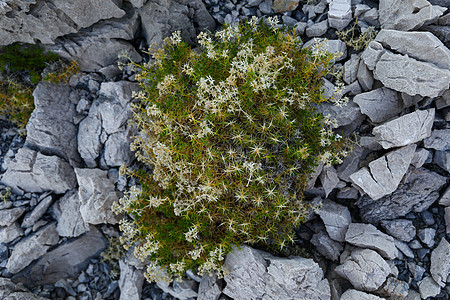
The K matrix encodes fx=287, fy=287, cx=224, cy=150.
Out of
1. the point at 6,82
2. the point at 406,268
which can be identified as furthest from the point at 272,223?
the point at 6,82

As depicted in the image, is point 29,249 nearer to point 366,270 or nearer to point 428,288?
point 366,270

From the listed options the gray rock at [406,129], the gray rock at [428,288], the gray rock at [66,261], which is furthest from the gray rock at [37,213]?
the gray rock at [428,288]

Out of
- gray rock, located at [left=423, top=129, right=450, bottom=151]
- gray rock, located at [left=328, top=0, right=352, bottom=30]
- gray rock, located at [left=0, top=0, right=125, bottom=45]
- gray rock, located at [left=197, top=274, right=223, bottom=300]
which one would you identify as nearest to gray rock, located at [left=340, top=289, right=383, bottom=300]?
gray rock, located at [left=197, top=274, right=223, bottom=300]

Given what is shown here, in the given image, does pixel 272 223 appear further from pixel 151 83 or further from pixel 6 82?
pixel 6 82

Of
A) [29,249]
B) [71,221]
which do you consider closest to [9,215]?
[29,249]

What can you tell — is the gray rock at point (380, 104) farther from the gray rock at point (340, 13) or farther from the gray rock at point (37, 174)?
the gray rock at point (37, 174)

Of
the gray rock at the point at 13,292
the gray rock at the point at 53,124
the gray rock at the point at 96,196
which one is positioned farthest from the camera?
the gray rock at the point at 53,124
